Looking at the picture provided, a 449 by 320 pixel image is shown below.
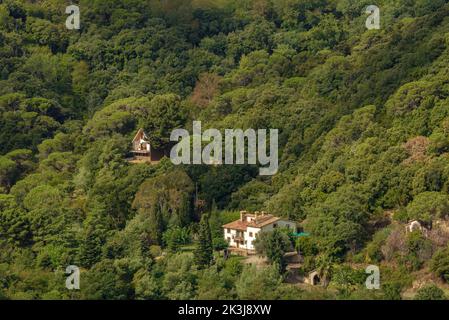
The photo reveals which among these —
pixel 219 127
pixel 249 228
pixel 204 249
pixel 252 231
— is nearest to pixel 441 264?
pixel 252 231

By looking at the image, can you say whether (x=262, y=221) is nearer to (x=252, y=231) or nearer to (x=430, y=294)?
(x=252, y=231)

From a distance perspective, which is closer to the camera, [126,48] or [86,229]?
[86,229]

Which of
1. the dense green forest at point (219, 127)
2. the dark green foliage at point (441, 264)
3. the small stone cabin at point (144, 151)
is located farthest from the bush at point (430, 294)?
the small stone cabin at point (144, 151)

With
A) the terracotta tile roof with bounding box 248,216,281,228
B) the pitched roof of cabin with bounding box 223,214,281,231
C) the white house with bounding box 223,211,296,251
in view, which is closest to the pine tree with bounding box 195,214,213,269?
the white house with bounding box 223,211,296,251

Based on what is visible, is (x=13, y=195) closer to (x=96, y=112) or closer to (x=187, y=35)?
(x=96, y=112)

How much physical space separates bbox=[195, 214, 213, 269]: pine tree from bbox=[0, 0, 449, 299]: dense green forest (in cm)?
7

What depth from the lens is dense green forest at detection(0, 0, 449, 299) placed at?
37.1 m

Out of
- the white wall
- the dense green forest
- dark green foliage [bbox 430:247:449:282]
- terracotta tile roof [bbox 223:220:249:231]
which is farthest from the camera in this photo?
terracotta tile roof [bbox 223:220:249:231]

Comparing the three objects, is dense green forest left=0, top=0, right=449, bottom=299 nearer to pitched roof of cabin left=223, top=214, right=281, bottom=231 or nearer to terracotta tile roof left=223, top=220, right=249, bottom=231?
terracotta tile roof left=223, top=220, right=249, bottom=231

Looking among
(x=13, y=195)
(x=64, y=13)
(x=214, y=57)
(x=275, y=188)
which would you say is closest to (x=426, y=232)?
(x=275, y=188)

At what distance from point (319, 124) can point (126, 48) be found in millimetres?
15504

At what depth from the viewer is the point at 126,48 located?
59.0 m

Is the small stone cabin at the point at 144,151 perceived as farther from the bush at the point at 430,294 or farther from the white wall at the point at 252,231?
the bush at the point at 430,294

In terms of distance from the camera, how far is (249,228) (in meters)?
39.9
